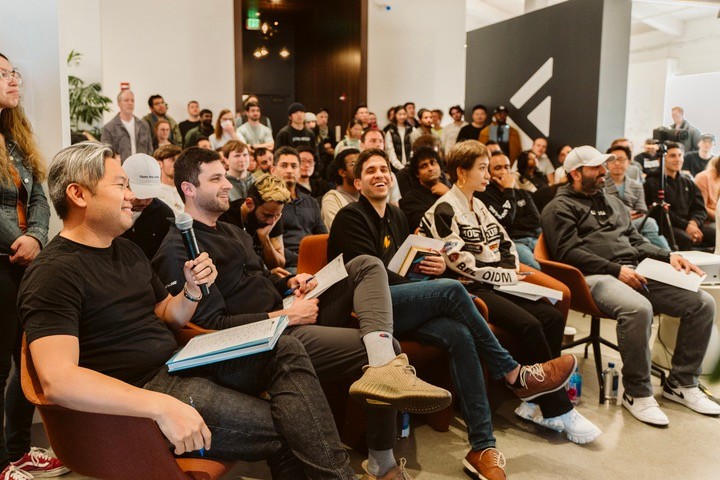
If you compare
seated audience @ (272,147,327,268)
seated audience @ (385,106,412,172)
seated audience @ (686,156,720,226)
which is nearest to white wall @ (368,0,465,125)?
seated audience @ (385,106,412,172)

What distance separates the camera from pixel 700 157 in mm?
9078

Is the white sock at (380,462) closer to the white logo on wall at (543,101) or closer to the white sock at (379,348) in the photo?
the white sock at (379,348)

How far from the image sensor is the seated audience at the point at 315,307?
2.20 meters

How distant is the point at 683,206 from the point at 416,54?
625 centimetres

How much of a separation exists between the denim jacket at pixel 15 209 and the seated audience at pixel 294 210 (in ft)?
4.80

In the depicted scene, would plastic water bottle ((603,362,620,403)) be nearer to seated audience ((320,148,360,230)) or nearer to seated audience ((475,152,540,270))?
seated audience ((475,152,540,270))

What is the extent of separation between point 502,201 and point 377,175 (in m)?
1.78

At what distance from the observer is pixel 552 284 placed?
3.44m

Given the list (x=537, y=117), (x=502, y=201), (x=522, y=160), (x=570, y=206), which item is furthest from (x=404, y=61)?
(x=570, y=206)

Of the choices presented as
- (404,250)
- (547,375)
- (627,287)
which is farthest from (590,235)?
(404,250)

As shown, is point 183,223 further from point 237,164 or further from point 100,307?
point 237,164

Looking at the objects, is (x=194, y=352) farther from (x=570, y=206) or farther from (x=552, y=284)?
(x=570, y=206)

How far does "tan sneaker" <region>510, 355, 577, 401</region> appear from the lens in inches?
109

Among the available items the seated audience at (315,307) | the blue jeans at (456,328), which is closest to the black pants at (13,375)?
the seated audience at (315,307)
